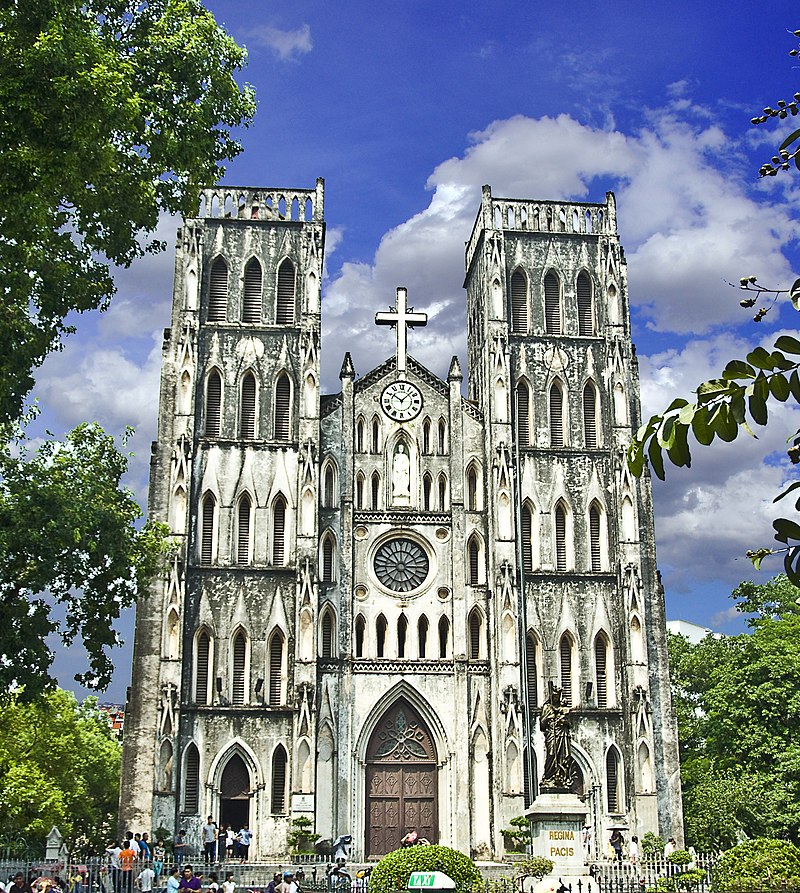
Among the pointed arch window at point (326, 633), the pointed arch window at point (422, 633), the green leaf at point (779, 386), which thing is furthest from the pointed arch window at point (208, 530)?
the green leaf at point (779, 386)

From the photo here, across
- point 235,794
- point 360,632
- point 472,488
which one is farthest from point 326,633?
point 472,488

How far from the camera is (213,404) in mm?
39062

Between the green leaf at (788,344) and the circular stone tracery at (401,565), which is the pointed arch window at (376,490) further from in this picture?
the green leaf at (788,344)

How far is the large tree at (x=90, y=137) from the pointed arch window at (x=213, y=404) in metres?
19.1

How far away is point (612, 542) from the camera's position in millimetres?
38906

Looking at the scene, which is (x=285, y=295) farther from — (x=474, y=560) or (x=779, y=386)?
(x=779, y=386)

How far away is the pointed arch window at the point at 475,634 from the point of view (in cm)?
3753

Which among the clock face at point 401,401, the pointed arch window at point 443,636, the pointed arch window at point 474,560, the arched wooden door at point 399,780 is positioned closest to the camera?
the arched wooden door at point 399,780

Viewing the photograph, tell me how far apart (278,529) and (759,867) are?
19936 millimetres

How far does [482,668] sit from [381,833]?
19.3ft

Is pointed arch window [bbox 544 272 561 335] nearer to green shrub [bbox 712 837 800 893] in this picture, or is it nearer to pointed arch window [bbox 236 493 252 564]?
pointed arch window [bbox 236 493 252 564]

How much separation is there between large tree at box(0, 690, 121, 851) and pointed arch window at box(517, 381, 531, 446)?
17356 millimetres

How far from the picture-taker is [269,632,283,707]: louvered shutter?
36.5 m

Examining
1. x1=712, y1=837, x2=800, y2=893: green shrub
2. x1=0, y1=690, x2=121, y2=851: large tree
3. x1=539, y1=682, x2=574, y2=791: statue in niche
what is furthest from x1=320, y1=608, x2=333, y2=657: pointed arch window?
x1=712, y1=837, x2=800, y2=893: green shrub
